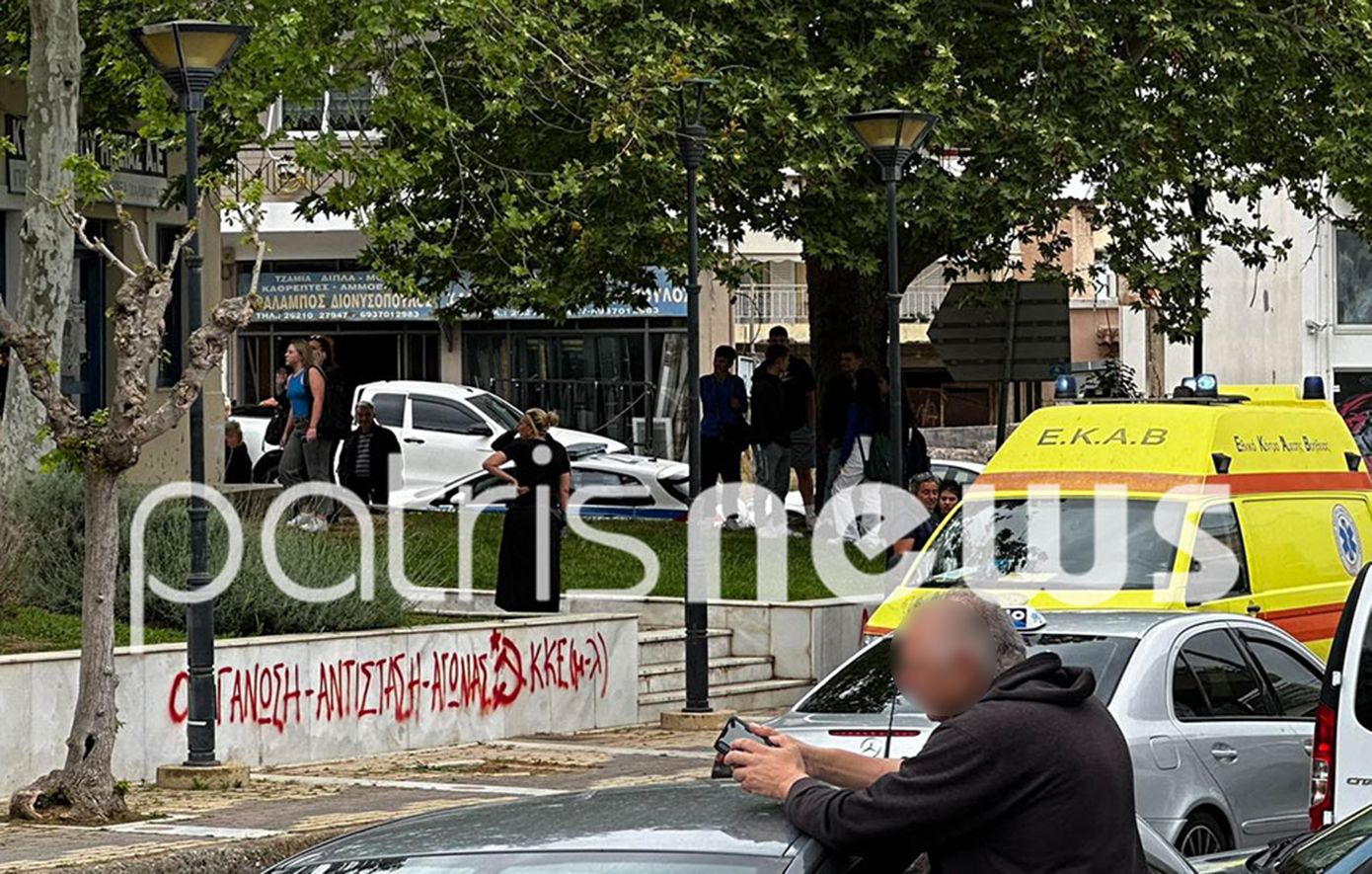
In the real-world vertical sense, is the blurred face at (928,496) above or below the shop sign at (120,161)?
below

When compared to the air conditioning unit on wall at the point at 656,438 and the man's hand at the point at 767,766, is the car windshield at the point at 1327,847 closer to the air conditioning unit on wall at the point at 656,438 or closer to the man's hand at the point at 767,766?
the man's hand at the point at 767,766

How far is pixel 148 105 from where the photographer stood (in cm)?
1902

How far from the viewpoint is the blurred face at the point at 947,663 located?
4.77 m

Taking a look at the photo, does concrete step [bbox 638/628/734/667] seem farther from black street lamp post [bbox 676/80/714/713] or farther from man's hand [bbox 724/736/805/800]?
man's hand [bbox 724/736/805/800]

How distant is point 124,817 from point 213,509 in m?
5.42

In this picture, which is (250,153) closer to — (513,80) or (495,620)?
(513,80)

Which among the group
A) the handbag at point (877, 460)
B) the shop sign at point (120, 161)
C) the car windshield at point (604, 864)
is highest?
the shop sign at point (120, 161)

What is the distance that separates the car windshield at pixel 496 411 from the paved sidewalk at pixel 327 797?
1559 cm

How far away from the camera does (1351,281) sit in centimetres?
5259

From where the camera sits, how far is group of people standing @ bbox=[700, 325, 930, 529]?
79.5 ft

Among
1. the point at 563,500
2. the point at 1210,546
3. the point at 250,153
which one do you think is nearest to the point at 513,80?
the point at 563,500

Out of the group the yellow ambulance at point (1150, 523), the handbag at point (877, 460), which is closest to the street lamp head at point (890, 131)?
the yellow ambulance at point (1150, 523)

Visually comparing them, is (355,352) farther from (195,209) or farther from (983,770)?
(983,770)

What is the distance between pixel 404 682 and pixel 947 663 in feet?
39.1
